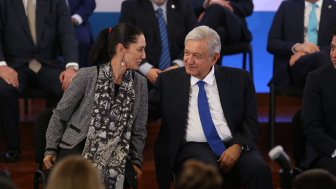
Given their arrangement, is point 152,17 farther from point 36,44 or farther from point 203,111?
point 203,111

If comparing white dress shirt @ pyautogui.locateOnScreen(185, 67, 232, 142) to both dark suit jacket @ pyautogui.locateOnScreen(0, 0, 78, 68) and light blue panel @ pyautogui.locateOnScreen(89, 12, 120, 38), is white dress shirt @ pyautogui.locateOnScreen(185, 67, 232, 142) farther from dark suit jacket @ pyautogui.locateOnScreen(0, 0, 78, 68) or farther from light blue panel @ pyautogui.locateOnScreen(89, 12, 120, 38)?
light blue panel @ pyautogui.locateOnScreen(89, 12, 120, 38)

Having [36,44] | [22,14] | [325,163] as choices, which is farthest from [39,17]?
[325,163]

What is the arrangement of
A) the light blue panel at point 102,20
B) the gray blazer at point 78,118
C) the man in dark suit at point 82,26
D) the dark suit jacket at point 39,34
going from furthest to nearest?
the light blue panel at point 102,20 < the man in dark suit at point 82,26 < the dark suit jacket at point 39,34 < the gray blazer at point 78,118

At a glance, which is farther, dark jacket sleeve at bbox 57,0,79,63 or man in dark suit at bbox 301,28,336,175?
dark jacket sleeve at bbox 57,0,79,63

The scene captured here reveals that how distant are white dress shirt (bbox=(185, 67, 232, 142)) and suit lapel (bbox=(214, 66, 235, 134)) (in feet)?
0.13

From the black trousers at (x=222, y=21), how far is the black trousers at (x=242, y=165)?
1.75m

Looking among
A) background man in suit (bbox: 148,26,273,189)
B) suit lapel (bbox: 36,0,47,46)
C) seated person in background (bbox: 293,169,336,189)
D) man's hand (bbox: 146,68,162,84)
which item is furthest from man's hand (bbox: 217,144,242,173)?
suit lapel (bbox: 36,0,47,46)

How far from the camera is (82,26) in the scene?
13.6 feet

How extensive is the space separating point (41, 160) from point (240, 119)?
1240mm

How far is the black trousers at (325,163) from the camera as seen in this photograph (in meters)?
2.27

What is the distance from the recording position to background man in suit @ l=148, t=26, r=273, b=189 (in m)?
2.39

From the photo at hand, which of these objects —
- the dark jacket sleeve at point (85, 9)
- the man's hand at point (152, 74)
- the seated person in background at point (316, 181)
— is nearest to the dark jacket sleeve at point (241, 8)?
the man's hand at point (152, 74)

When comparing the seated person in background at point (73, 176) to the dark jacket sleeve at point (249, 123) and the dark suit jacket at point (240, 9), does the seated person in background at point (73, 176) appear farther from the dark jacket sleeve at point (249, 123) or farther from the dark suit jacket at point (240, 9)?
the dark suit jacket at point (240, 9)

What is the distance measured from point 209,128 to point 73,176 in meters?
1.48
